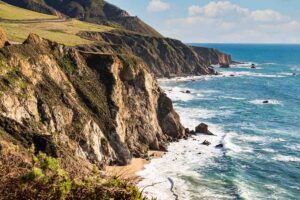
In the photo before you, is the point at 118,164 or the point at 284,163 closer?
the point at 118,164

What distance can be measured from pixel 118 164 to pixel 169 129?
19240mm

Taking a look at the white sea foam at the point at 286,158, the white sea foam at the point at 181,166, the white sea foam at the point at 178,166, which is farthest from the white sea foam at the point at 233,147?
the white sea foam at the point at 286,158

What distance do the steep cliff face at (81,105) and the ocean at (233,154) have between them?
5333 millimetres

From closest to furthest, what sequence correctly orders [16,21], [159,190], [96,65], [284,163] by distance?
[159,190] < [284,163] < [96,65] < [16,21]

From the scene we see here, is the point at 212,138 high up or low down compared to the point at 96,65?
down

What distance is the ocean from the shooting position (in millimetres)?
49906

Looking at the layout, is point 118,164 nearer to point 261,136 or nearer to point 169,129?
point 169,129

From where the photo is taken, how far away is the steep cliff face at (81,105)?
46.1 m

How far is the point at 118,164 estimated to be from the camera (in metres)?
Result: 56.8

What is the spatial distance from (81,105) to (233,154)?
77.0 ft

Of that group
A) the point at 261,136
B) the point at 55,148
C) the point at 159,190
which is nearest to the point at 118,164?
the point at 159,190

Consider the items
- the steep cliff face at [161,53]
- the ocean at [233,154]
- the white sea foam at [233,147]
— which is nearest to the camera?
the ocean at [233,154]

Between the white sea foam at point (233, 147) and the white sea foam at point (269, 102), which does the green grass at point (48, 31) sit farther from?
the white sea foam at point (269, 102)

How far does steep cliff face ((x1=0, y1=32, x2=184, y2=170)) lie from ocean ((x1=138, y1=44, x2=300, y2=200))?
5.33 meters
